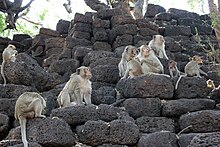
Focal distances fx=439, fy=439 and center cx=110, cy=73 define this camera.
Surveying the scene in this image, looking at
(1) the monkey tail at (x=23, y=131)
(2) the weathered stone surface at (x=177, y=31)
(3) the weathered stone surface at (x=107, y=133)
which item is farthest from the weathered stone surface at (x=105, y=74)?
(2) the weathered stone surface at (x=177, y=31)

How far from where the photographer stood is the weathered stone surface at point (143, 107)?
429 inches

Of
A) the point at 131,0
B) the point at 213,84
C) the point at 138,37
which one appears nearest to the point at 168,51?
the point at 138,37

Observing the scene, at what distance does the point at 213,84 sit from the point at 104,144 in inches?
217

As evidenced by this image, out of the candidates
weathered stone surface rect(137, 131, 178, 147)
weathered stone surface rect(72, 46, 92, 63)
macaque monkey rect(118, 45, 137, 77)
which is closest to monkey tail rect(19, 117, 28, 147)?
weathered stone surface rect(137, 131, 178, 147)

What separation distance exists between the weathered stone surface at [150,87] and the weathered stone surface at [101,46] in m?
6.06

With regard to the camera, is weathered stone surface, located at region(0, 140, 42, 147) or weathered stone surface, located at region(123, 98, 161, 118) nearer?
weathered stone surface, located at region(0, 140, 42, 147)

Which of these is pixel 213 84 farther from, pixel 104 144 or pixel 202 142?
pixel 202 142

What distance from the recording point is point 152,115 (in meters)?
10.9

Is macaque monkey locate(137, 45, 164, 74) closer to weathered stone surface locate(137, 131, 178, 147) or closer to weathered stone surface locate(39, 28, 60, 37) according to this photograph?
weathered stone surface locate(137, 131, 178, 147)

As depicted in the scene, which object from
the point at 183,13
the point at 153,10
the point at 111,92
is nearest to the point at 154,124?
the point at 111,92

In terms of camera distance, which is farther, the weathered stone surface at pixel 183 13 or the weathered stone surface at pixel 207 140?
the weathered stone surface at pixel 183 13

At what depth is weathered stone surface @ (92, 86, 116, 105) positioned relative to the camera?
12.1 m

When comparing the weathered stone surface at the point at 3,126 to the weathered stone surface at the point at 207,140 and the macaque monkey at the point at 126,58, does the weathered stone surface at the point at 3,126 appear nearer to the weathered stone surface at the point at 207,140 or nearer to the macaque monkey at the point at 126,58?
the macaque monkey at the point at 126,58

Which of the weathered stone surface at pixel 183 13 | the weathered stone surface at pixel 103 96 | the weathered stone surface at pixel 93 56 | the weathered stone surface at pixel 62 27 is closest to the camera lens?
the weathered stone surface at pixel 103 96
